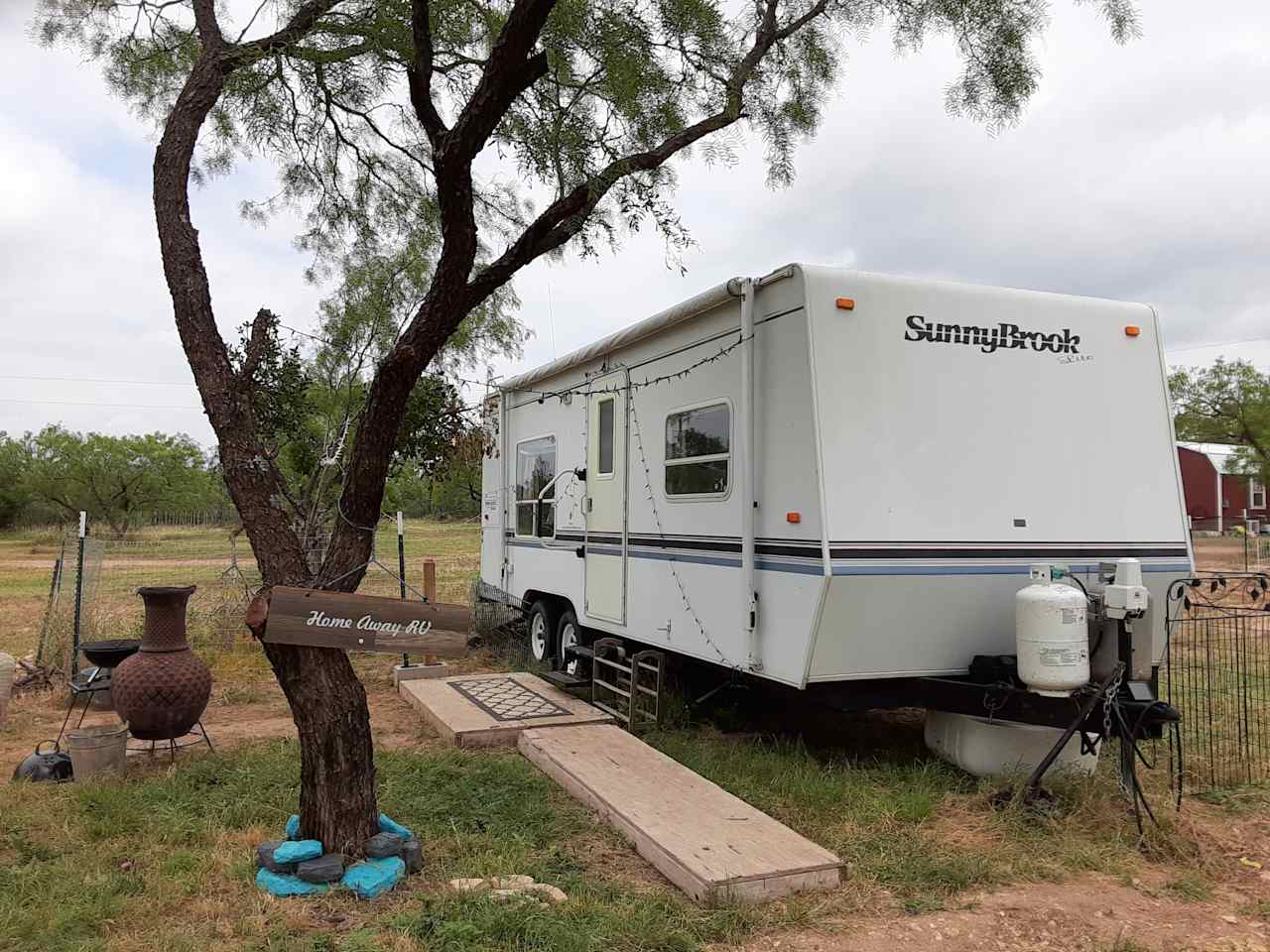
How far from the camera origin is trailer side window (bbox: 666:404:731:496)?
20.0 ft

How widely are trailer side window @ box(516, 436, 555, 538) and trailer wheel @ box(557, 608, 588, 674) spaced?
2.43 feet

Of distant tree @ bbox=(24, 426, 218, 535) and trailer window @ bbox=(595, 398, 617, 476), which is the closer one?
trailer window @ bbox=(595, 398, 617, 476)

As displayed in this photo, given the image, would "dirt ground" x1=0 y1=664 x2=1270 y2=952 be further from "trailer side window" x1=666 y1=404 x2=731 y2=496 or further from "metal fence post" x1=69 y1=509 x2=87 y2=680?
"metal fence post" x1=69 y1=509 x2=87 y2=680

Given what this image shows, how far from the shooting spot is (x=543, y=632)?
30.6 ft

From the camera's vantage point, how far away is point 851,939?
375 centimetres

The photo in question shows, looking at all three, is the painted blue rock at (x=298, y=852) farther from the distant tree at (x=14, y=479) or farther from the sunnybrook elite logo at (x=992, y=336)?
the distant tree at (x=14, y=479)

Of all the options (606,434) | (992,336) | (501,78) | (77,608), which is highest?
(501,78)

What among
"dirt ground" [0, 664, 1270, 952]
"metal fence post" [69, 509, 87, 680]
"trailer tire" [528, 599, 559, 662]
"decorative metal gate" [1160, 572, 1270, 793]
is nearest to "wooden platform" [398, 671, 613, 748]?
"trailer tire" [528, 599, 559, 662]

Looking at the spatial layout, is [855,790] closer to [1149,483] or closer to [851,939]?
[851,939]

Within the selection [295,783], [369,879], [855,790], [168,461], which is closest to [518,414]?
[295,783]

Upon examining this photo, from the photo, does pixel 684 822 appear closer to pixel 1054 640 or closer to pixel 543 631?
pixel 1054 640

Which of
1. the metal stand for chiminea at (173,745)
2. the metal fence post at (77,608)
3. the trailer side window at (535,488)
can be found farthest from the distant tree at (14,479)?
the metal stand for chiminea at (173,745)

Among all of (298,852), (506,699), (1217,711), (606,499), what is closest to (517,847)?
(298,852)

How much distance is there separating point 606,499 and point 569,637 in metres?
1.62
